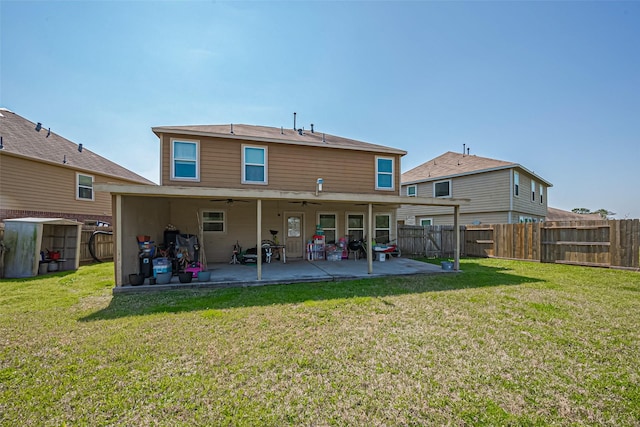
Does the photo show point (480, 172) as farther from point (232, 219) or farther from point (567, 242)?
point (232, 219)

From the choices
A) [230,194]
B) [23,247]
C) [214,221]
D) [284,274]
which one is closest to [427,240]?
[284,274]

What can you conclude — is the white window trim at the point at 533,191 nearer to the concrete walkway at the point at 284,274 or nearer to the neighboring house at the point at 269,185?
the neighboring house at the point at 269,185

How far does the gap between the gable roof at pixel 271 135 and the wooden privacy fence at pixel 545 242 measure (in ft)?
15.6

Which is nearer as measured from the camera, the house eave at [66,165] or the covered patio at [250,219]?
the covered patio at [250,219]

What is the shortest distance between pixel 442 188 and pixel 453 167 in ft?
5.14

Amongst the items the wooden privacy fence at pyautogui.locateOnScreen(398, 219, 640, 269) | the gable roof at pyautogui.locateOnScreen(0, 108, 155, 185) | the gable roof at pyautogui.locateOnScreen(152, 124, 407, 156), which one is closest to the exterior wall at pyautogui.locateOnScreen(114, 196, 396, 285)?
the gable roof at pyautogui.locateOnScreen(152, 124, 407, 156)

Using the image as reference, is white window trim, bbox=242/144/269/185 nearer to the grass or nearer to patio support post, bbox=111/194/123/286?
patio support post, bbox=111/194/123/286

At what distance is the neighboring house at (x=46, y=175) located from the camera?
406 inches

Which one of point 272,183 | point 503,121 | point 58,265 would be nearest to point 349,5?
point 272,183

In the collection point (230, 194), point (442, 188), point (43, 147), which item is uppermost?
point (43, 147)

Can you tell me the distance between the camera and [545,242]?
1033cm

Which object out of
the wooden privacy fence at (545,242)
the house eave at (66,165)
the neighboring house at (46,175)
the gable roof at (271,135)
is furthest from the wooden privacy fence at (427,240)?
the neighboring house at (46,175)

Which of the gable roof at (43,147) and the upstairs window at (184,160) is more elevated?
the gable roof at (43,147)

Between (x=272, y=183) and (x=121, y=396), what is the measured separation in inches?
313
